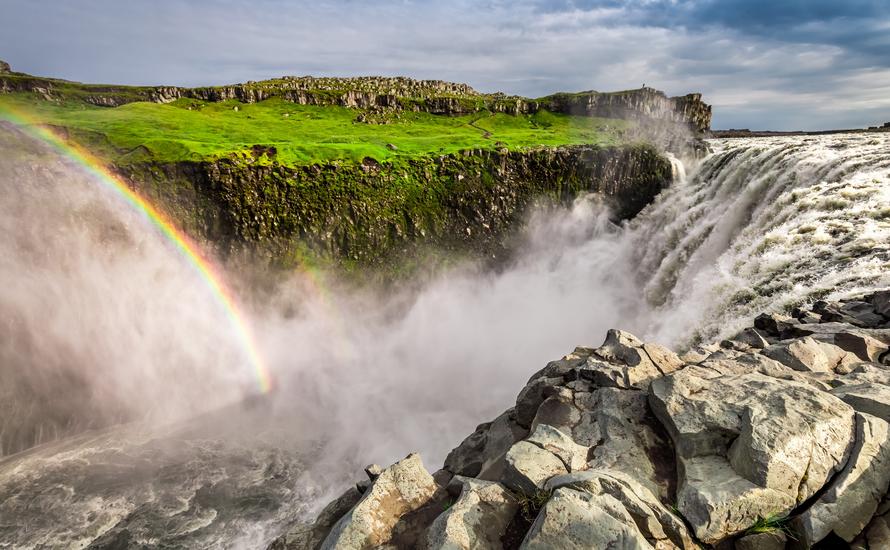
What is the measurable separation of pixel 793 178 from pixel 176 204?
180 ft

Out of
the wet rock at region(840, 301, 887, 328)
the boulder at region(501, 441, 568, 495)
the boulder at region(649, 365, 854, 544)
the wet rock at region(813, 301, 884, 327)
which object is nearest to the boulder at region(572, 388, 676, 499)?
the boulder at region(649, 365, 854, 544)

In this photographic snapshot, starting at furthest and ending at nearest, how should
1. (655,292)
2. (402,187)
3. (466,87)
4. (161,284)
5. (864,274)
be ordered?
1. (466,87)
2. (402,187)
3. (161,284)
4. (655,292)
5. (864,274)

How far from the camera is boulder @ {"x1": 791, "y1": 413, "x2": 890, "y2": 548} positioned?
795 cm

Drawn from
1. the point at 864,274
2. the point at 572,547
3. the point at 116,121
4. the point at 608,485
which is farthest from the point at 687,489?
the point at 116,121

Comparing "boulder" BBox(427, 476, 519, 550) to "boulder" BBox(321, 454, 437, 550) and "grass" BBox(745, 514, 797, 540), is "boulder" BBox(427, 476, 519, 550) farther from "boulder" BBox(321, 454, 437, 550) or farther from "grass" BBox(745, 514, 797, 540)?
"grass" BBox(745, 514, 797, 540)

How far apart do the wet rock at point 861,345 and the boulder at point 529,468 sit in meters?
11.9

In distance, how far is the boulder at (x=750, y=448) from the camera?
27.5 feet

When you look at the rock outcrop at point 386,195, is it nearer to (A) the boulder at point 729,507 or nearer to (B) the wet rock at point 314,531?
(B) the wet rock at point 314,531

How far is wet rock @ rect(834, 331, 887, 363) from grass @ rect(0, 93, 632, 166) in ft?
160

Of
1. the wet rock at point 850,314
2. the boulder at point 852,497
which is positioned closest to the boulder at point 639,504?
the boulder at point 852,497

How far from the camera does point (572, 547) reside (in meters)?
7.60

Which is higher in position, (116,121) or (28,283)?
(116,121)

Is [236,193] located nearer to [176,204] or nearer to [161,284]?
[176,204]

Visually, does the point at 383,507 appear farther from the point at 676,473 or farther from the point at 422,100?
the point at 422,100
